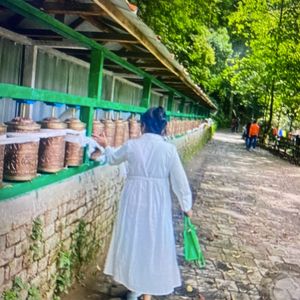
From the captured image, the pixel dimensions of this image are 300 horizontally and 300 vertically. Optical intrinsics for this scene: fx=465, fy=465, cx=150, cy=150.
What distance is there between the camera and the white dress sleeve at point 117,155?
4.44 meters

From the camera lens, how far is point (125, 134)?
6891 mm

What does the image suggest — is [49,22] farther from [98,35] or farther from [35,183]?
[35,183]

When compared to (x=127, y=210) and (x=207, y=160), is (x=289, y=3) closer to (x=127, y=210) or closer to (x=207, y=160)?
(x=207, y=160)

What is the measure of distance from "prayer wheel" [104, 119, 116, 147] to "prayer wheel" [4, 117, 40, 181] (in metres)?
2.17

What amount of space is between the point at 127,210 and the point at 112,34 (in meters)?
2.07

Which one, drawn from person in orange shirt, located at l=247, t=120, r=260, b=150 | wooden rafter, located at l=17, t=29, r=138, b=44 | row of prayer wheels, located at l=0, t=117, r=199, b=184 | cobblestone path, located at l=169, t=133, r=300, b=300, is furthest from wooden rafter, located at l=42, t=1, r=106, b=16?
person in orange shirt, located at l=247, t=120, r=260, b=150

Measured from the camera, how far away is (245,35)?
29.9 m

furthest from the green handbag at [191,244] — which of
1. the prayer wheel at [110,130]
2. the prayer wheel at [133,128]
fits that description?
the prayer wheel at [133,128]

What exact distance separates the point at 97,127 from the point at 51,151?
1.44m

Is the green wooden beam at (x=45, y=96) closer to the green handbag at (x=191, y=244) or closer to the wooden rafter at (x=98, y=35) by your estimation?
the wooden rafter at (x=98, y=35)

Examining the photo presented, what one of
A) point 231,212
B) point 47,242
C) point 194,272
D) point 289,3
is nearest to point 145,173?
point 47,242

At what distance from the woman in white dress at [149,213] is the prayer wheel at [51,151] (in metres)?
0.65

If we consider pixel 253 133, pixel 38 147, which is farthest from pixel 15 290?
pixel 253 133

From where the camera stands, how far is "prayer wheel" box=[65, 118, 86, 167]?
477 cm
